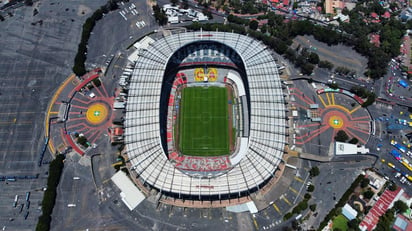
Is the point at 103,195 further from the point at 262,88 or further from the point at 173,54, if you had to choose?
the point at 262,88

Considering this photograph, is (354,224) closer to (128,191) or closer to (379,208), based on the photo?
(379,208)

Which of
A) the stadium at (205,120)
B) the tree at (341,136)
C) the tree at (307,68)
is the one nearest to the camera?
the stadium at (205,120)

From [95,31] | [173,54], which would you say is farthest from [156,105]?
[95,31]

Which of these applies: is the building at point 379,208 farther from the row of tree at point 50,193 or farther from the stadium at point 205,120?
the row of tree at point 50,193

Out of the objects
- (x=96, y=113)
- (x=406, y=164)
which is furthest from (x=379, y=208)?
(x=96, y=113)

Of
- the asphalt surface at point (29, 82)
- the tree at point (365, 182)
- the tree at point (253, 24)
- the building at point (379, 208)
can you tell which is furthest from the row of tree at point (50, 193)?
the tree at point (365, 182)

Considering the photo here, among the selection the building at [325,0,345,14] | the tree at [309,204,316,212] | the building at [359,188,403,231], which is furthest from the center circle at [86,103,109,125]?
the building at [325,0,345,14]

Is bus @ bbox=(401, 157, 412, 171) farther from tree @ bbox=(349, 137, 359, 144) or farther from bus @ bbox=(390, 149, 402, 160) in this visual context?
tree @ bbox=(349, 137, 359, 144)
